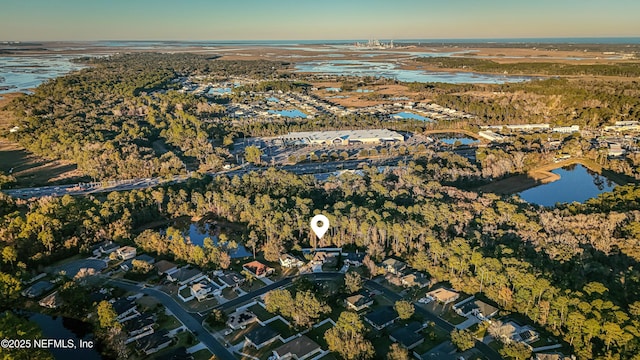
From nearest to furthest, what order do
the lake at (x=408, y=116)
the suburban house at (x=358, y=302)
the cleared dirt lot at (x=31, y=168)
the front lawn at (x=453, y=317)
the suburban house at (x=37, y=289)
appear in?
1. the front lawn at (x=453, y=317)
2. the suburban house at (x=358, y=302)
3. the suburban house at (x=37, y=289)
4. the cleared dirt lot at (x=31, y=168)
5. the lake at (x=408, y=116)

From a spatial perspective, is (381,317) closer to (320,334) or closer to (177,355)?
(320,334)

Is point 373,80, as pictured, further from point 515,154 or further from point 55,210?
point 55,210

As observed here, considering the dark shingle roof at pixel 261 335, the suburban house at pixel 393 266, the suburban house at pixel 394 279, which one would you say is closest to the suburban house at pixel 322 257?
the suburban house at pixel 393 266

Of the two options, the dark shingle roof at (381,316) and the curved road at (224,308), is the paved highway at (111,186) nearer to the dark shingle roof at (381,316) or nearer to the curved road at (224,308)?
the curved road at (224,308)

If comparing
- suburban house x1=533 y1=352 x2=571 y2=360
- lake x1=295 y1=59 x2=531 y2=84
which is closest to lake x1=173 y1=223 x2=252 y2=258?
suburban house x1=533 y1=352 x2=571 y2=360

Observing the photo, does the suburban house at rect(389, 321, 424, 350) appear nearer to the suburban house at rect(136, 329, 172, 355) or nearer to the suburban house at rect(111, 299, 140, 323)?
the suburban house at rect(136, 329, 172, 355)

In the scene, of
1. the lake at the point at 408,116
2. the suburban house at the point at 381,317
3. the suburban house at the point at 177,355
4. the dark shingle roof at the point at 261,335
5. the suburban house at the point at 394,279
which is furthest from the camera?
the lake at the point at 408,116
